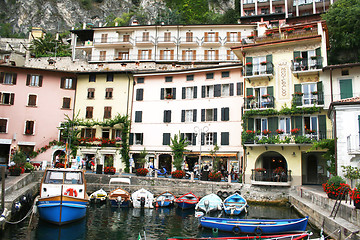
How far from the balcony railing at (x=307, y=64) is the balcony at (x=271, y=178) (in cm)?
956

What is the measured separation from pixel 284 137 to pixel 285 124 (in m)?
1.53

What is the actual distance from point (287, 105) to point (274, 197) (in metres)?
8.64

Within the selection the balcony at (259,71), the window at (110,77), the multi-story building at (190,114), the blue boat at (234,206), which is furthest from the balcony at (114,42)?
the blue boat at (234,206)

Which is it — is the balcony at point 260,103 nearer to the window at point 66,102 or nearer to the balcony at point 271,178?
the balcony at point 271,178

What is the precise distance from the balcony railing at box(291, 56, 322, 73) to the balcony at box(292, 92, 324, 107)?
228cm

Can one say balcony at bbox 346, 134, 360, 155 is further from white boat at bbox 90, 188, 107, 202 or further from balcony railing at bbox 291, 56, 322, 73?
white boat at bbox 90, 188, 107, 202

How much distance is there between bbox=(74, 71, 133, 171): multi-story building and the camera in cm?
3859

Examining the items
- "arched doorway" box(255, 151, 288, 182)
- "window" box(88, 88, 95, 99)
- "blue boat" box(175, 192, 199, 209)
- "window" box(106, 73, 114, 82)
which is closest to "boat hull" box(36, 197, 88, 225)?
"blue boat" box(175, 192, 199, 209)

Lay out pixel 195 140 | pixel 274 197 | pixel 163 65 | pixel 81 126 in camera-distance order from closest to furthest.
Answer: pixel 274 197 → pixel 195 140 → pixel 81 126 → pixel 163 65

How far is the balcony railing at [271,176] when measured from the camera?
2819 cm

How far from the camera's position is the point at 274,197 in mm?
27625

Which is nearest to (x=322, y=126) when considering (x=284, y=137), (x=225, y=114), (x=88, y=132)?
(x=284, y=137)

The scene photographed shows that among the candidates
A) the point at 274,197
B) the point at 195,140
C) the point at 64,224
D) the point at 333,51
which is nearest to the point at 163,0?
the point at 333,51

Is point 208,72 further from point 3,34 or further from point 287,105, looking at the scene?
point 3,34
